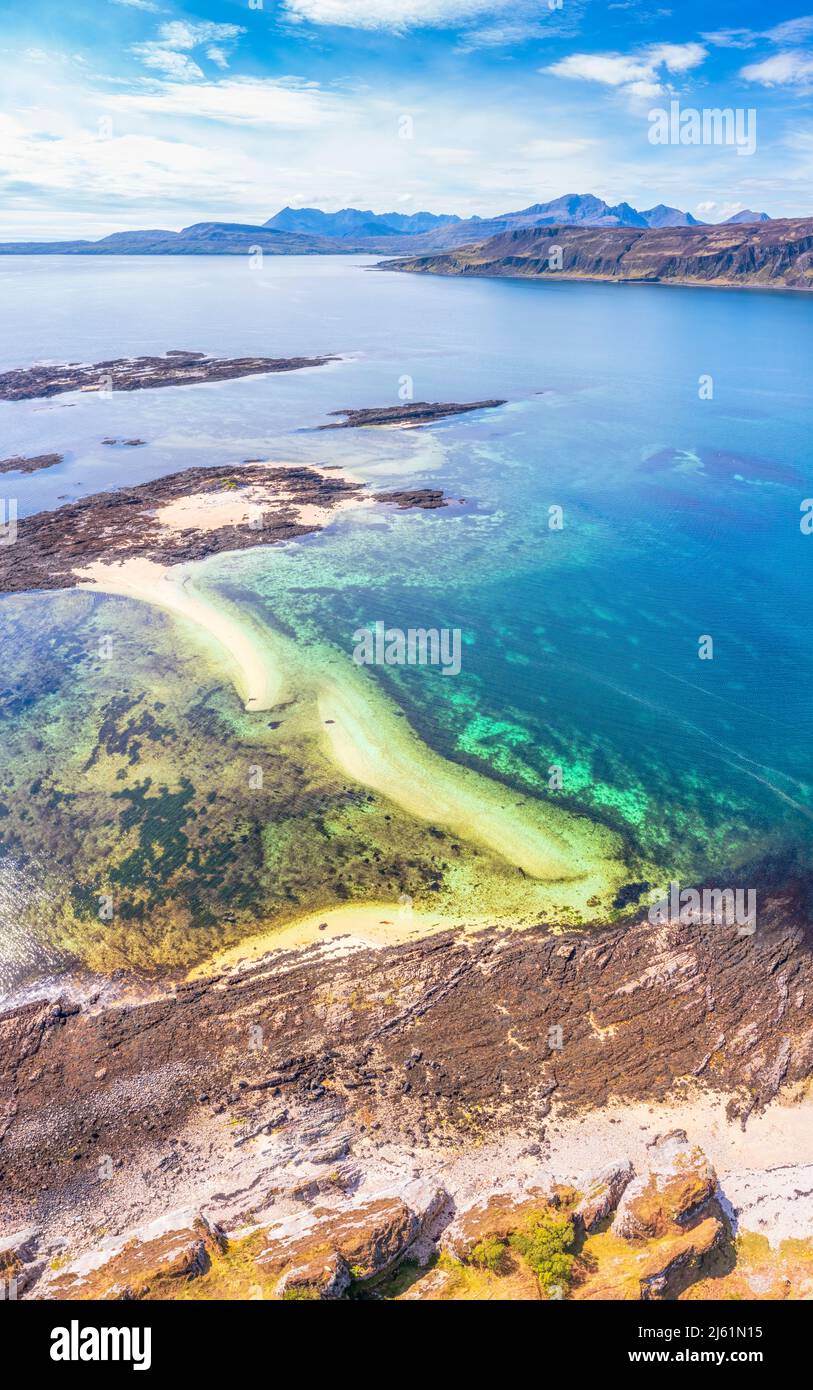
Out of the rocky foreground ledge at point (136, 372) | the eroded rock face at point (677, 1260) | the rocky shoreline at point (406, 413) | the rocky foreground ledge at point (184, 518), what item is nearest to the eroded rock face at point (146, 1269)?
the eroded rock face at point (677, 1260)

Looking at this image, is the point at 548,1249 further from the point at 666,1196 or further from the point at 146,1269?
the point at 146,1269

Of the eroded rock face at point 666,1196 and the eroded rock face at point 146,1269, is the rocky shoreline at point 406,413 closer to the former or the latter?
the eroded rock face at point 666,1196

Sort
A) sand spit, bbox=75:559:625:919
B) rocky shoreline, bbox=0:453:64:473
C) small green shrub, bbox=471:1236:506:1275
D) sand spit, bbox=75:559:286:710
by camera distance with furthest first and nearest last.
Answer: rocky shoreline, bbox=0:453:64:473
sand spit, bbox=75:559:286:710
sand spit, bbox=75:559:625:919
small green shrub, bbox=471:1236:506:1275

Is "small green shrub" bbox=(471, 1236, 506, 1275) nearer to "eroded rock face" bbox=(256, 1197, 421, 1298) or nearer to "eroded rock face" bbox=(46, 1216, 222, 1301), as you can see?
"eroded rock face" bbox=(256, 1197, 421, 1298)

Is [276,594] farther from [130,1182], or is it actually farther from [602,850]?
[130,1182]

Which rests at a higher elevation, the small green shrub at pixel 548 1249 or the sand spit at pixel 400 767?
the sand spit at pixel 400 767

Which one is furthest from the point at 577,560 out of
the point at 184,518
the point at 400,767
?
the point at 184,518

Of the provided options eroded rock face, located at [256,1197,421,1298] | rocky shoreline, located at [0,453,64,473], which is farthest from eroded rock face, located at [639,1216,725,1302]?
rocky shoreline, located at [0,453,64,473]

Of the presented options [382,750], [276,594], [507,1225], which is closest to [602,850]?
[382,750]
